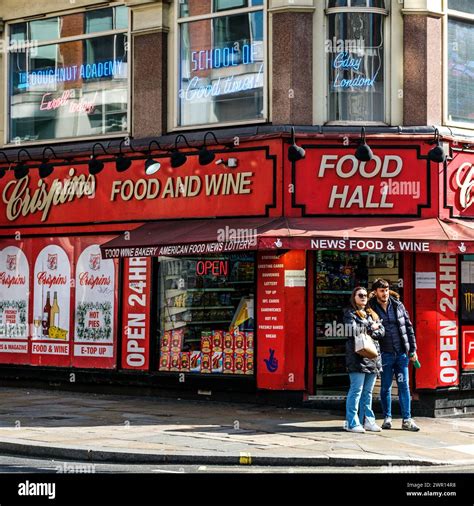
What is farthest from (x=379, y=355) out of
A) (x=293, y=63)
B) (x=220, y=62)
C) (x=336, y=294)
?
(x=220, y=62)

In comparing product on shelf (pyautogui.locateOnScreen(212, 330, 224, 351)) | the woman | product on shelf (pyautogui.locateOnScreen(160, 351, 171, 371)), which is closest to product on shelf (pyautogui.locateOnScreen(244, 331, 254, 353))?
product on shelf (pyautogui.locateOnScreen(212, 330, 224, 351))

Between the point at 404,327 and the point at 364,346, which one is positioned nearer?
the point at 364,346

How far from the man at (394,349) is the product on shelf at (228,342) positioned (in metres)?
3.41

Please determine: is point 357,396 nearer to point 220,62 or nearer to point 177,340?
point 177,340

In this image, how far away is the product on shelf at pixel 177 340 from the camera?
19531mm

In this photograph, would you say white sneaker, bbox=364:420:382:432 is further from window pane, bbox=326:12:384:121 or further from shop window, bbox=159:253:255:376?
window pane, bbox=326:12:384:121

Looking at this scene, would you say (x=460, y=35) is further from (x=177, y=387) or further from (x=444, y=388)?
(x=177, y=387)

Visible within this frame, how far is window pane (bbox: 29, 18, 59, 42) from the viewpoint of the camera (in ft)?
71.4

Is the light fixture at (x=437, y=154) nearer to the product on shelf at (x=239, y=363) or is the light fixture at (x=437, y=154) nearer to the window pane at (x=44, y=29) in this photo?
the product on shelf at (x=239, y=363)

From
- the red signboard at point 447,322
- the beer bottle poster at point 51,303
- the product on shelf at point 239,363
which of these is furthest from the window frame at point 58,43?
the red signboard at point 447,322

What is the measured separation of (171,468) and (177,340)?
7051 mm

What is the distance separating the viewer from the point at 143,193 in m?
19.8

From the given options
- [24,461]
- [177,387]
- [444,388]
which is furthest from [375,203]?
[24,461]

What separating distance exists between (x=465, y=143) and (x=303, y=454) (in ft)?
23.7
